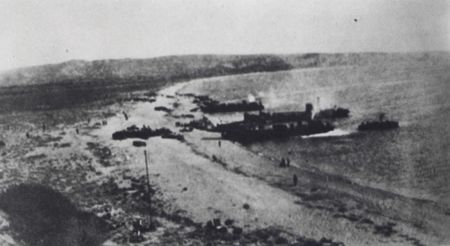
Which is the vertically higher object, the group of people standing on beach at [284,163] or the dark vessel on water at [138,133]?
the dark vessel on water at [138,133]

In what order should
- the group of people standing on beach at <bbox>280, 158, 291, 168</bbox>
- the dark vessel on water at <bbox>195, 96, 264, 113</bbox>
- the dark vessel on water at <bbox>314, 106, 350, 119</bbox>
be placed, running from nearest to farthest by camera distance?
the group of people standing on beach at <bbox>280, 158, 291, 168</bbox> < the dark vessel on water at <bbox>314, 106, 350, 119</bbox> < the dark vessel on water at <bbox>195, 96, 264, 113</bbox>

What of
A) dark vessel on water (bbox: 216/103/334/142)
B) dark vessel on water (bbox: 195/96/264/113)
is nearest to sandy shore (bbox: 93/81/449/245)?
dark vessel on water (bbox: 216/103/334/142)

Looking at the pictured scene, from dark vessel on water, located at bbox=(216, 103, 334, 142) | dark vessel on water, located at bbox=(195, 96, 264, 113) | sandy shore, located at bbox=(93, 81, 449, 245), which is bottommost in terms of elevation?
sandy shore, located at bbox=(93, 81, 449, 245)

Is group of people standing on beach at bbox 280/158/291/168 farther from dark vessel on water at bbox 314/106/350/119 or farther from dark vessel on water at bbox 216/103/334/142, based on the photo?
dark vessel on water at bbox 314/106/350/119

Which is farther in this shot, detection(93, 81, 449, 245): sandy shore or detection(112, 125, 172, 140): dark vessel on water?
detection(112, 125, 172, 140): dark vessel on water

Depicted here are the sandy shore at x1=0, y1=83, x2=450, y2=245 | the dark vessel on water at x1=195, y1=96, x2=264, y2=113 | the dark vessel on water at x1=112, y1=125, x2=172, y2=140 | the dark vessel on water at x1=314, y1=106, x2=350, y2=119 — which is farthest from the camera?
the dark vessel on water at x1=195, y1=96, x2=264, y2=113

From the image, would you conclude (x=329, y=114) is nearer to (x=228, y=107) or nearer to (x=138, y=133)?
(x=228, y=107)

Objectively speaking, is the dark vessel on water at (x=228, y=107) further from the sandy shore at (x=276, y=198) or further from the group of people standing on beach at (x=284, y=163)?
the group of people standing on beach at (x=284, y=163)

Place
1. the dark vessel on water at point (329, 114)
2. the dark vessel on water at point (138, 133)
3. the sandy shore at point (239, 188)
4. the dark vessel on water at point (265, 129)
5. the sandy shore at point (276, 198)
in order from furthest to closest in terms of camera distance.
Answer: the dark vessel on water at point (329, 114)
the dark vessel on water at point (265, 129)
the dark vessel on water at point (138, 133)
the sandy shore at point (239, 188)
the sandy shore at point (276, 198)

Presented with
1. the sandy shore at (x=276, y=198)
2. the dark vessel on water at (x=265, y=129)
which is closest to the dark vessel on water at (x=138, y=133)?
the sandy shore at (x=276, y=198)

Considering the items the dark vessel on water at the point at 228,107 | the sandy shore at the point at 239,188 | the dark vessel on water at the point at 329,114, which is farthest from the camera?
the dark vessel on water at the point at 228,107

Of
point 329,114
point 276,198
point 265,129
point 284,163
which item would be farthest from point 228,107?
point 276,198
